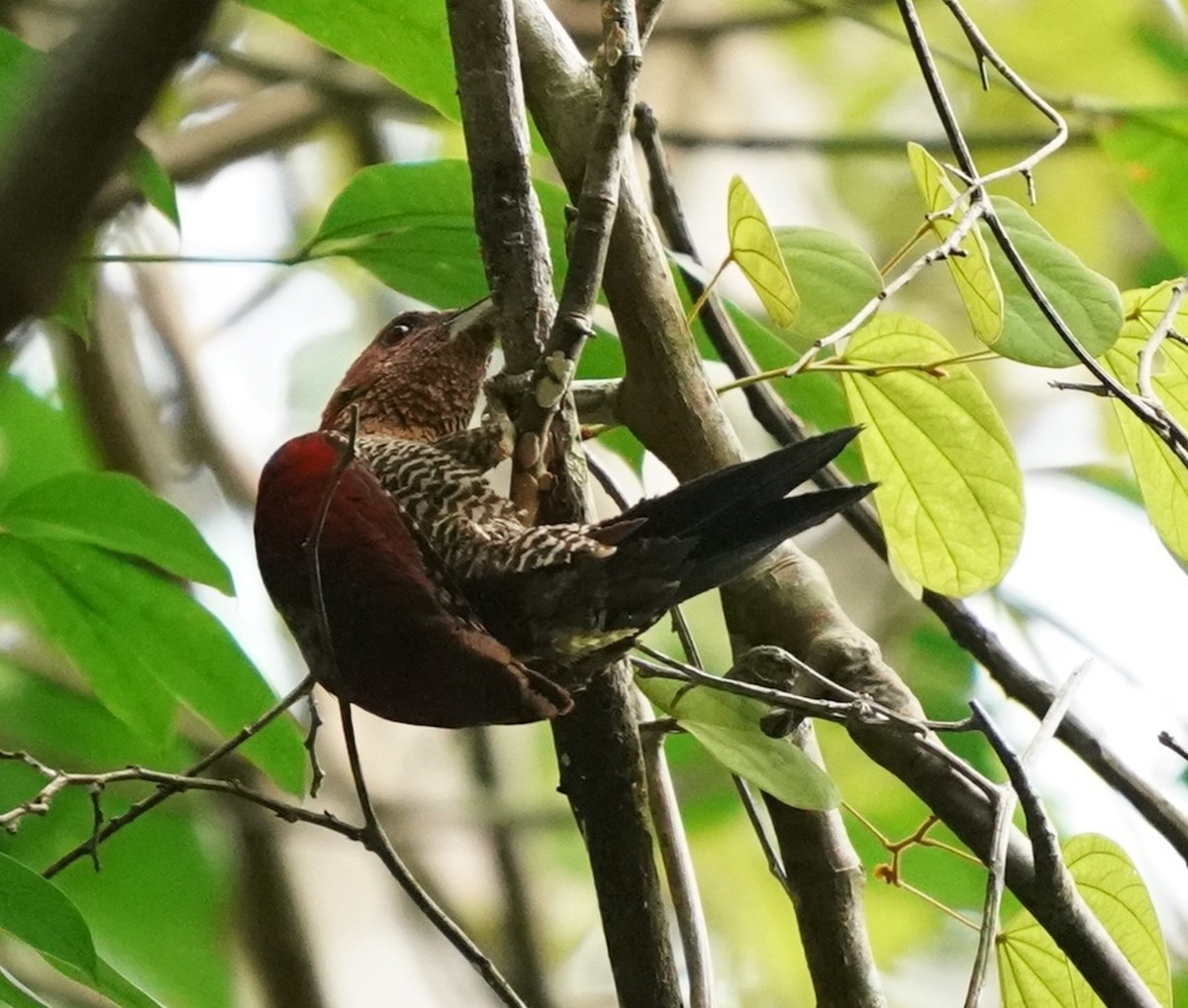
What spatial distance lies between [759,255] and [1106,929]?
52cm

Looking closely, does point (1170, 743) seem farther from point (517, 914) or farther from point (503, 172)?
point (517, 914)

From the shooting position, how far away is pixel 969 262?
0.86 meters

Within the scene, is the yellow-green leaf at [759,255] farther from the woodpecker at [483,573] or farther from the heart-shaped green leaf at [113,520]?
the heart-shaped green leaf at [113,520]

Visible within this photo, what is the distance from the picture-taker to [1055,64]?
2.67 m

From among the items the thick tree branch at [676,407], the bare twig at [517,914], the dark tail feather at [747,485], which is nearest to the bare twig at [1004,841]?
the thick tree branch at [676,407]

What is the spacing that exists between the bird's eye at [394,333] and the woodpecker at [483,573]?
433 mm

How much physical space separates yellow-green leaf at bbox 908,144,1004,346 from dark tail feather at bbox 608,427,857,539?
0.40 ft

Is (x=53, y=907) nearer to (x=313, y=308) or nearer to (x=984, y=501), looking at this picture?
(x=984, y=501)

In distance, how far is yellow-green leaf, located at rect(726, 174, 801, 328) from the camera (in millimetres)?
908

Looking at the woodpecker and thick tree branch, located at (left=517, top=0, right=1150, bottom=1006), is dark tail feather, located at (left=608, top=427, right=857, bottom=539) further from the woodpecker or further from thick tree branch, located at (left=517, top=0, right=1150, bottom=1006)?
thick tree branch, located at (left=517, top=0, right=1150, bottom=1006)

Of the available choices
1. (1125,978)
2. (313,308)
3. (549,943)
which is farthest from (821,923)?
(313,308)

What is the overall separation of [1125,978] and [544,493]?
0.45m

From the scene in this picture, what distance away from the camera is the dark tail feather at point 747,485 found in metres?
0.80

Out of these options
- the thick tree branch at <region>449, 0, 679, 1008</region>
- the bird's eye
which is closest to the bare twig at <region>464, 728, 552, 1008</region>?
the bird's eye
